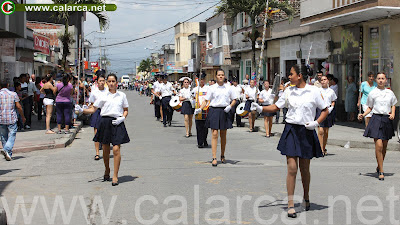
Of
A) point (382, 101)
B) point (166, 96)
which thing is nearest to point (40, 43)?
point (166, 96)

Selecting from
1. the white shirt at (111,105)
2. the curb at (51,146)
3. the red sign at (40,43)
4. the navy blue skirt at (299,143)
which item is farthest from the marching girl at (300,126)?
the red sign at (40,43)

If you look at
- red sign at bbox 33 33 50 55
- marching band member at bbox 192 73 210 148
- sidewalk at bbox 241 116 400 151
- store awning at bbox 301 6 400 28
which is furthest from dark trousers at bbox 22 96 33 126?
red sign at bbox 33 33 50 55

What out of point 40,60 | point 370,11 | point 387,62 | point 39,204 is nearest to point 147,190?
point 39,204

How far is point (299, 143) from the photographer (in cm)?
666

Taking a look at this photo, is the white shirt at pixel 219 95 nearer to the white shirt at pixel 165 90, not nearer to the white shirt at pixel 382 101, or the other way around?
the white shirt at pixel 382 101

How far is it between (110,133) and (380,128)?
4.57m

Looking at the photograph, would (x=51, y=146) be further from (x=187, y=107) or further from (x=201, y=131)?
(x=187, y=107)

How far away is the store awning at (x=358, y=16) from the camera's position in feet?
54.5

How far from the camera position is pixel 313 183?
855 cm

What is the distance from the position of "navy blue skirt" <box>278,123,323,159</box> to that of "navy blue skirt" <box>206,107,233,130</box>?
3.97m

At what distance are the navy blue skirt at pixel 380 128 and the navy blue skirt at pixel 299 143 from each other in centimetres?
302

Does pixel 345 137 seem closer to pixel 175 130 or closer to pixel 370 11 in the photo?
pixel 370 11

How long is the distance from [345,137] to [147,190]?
8723 mm

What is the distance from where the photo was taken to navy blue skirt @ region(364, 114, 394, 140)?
9383mm
